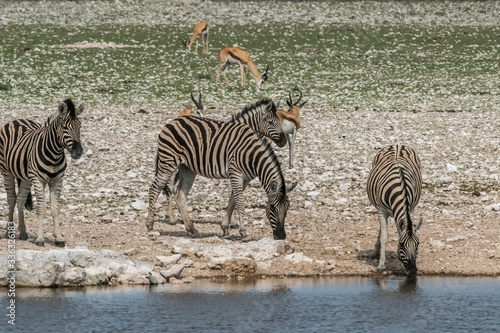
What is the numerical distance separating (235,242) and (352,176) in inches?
247

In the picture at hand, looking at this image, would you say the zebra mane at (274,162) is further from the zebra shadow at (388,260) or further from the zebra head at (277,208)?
the zebra shadow at (388,260)

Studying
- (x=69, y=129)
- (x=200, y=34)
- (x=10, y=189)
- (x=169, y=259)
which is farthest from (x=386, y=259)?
(x=200, y=34)

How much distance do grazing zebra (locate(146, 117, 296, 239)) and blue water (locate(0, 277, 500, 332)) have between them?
2.00 m

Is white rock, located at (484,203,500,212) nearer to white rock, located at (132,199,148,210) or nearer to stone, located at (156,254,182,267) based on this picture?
white rock, located at (132,199,148,210)

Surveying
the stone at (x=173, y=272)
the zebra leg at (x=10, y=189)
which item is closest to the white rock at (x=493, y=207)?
the stone at (x=173, y=272)

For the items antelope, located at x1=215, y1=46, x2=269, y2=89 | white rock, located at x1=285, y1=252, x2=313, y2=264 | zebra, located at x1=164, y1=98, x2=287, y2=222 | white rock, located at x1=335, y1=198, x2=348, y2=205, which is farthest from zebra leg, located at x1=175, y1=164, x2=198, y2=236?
antelope, located at x1=215, y1=46, x2=269, y2=89

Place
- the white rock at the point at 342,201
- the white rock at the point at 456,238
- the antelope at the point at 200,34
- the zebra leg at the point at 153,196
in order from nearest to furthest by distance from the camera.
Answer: the white rock at the point at 456,238 → the zebra leg at the point at 153,196 → the white rock at the point at 342,201 → the antelope at the point at 200,34

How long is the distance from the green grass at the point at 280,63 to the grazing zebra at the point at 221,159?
47.4ft

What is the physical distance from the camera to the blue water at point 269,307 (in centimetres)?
1029

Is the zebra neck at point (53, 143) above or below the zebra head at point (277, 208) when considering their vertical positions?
above

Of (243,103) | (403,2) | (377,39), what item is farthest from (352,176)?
(403,2)

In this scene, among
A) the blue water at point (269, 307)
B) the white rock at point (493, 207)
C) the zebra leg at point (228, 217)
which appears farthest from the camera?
the white rock at point (493, 207)

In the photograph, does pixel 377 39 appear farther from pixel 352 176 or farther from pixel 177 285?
pixel 177 285

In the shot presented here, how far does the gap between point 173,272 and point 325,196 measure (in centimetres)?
632
